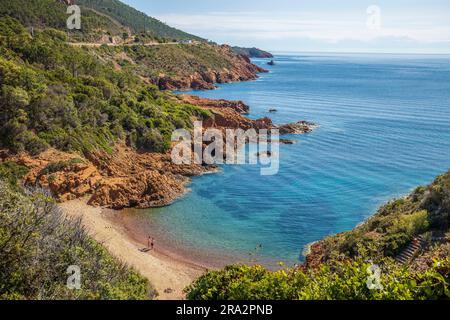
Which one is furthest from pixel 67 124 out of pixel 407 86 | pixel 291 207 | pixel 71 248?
pixel 407 86

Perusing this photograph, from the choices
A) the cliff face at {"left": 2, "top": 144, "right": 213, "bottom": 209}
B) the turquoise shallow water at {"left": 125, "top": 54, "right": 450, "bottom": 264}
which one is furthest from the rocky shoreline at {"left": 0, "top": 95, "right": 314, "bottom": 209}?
the turquoise shallow water at {"left": 125, "top": 54, "right": 450, "bottom": 264}

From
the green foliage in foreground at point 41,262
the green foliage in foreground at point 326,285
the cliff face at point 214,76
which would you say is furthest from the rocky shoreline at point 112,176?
the cliff face at point 214,76

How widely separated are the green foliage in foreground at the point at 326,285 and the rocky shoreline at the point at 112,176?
19049mm

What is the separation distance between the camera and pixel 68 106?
127ft

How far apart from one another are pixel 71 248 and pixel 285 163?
3490 cm

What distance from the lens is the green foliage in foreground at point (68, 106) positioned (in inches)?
1361

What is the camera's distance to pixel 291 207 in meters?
35.2

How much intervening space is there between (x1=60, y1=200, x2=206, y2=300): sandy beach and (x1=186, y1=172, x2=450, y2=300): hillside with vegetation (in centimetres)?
628

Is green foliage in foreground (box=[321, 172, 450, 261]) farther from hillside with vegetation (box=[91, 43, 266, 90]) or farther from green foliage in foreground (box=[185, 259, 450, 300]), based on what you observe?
hillside with vegetation (box=[91, 43, 266, 90])

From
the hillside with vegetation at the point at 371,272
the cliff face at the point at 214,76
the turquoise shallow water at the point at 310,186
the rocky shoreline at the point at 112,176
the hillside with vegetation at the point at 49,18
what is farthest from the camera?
the cliff face at the point at 214,76

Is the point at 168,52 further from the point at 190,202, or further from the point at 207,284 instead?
the point at 207,284

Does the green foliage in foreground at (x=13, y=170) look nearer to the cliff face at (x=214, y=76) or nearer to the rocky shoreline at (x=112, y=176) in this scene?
the rocky shoreline at (x=112, y=176)

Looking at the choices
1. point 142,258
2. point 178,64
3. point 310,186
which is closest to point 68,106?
point 142,258

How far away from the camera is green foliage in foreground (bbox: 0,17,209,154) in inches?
1361
